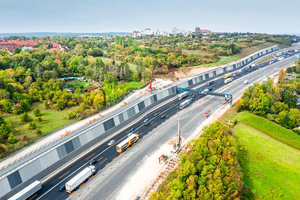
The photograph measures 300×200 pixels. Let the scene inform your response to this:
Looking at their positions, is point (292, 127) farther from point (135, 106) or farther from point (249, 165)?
point (135, 106)

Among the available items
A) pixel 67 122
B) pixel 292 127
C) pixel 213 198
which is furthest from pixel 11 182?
pixel 292 127

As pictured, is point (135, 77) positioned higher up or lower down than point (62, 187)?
higher up

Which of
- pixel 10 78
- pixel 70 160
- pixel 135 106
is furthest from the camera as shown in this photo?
pixel 10 78

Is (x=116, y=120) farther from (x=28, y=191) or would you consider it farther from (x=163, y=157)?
(x=28, y=191)

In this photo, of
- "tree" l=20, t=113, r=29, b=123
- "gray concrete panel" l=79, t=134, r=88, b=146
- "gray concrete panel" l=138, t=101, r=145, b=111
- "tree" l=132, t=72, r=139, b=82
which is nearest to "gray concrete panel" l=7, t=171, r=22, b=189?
"gray concrete panel" l=79, t=134, r=88, b=146

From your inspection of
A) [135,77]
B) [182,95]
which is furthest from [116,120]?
[135,77]

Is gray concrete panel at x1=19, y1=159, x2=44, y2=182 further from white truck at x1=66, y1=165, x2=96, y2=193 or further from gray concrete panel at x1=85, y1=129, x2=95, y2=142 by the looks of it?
gray concrete panel at x1=85, y1=129, x2=95, y2=142
